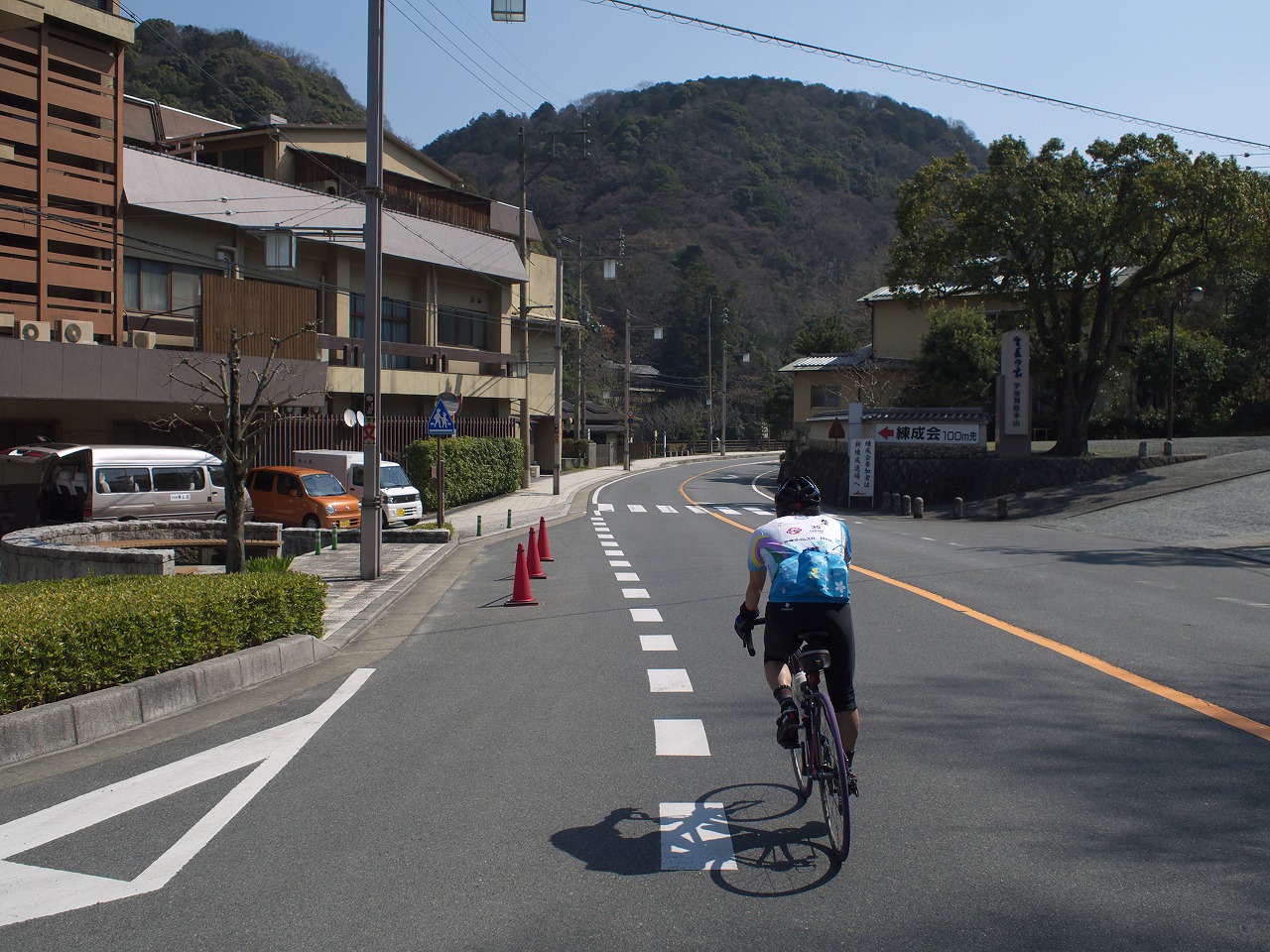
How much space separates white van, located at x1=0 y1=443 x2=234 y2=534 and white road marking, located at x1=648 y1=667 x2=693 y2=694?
49.2 ft

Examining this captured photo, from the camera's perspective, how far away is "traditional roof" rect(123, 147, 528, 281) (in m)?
28.8

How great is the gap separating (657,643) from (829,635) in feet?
16.7

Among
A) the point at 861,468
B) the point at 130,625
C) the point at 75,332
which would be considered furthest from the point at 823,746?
the point at 861,468

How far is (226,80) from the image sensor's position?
57.0 m

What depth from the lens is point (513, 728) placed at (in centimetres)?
712

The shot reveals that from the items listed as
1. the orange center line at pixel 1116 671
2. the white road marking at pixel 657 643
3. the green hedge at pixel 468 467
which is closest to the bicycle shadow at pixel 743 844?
the orange center line at pixel 1116 671

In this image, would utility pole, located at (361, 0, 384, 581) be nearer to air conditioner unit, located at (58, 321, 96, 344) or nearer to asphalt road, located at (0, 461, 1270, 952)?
asphalt road, located at (0, 461, 1270, 952)

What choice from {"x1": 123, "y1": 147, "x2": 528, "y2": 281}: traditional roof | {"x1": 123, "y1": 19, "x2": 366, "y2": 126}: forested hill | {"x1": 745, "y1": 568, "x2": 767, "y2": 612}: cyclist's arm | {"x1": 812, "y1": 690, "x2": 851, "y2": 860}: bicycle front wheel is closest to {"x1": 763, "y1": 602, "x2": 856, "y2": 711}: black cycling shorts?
{"x1": 812, "y1": 690, "x2": 851, "y2": 860}: bicycle front wheel

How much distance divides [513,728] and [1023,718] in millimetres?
3491

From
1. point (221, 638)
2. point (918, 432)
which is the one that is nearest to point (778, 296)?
point (918, 432)

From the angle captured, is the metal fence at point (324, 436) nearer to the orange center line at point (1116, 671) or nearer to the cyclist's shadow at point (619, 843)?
the orange center line at point (1116, 671)

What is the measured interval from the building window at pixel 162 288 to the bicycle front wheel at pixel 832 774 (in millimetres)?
27601

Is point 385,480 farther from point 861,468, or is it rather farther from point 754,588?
point 754,588

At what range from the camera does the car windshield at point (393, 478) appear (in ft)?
83.6
